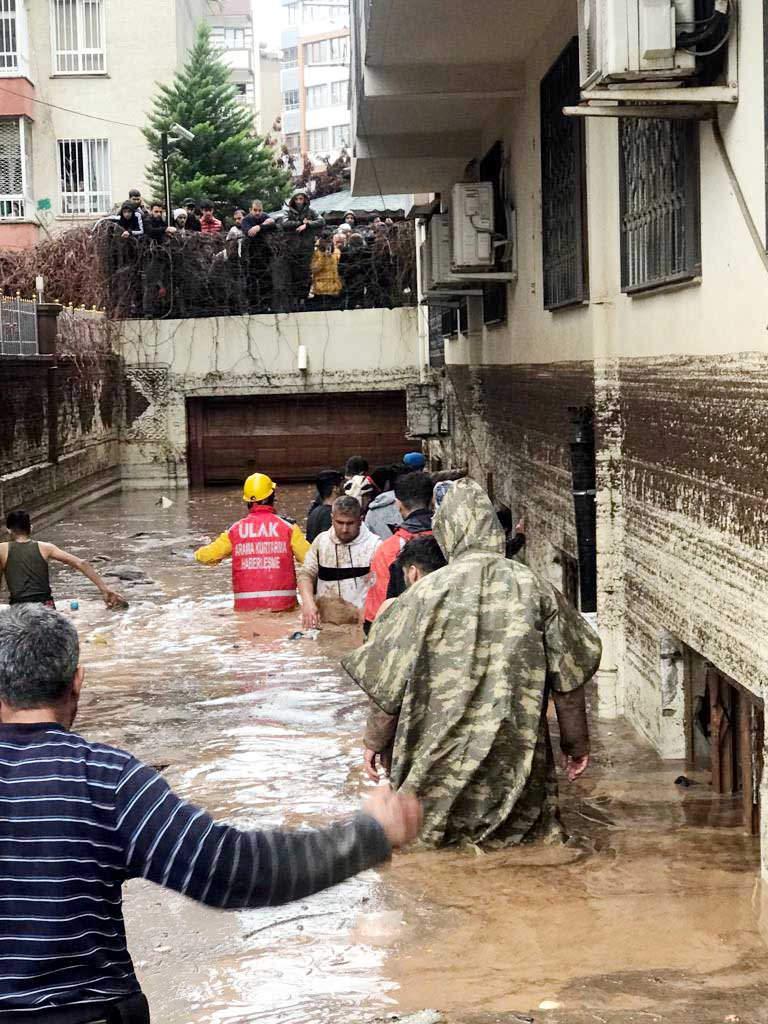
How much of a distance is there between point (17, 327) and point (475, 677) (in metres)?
15.6

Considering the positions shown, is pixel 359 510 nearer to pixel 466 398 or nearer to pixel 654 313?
pixel 654 313

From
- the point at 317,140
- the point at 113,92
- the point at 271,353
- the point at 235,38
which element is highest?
the point at 235,38

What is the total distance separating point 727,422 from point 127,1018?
12.9 feet

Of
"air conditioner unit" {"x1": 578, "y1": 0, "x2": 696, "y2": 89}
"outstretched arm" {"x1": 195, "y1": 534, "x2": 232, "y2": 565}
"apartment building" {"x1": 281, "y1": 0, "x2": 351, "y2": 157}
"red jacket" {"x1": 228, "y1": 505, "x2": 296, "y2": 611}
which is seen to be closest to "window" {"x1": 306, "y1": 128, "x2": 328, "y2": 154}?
"apartment building" {"x1": 281, "y1": 0, "x2": 351, "y2": 157}

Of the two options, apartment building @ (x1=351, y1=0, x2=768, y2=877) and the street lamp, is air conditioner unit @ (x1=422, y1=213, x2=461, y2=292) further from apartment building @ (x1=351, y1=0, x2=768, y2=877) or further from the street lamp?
the street lamp

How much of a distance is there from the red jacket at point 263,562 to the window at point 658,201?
440 cm

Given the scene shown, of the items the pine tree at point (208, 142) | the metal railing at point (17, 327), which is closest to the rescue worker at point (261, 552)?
the metal railing at point (17, 327)

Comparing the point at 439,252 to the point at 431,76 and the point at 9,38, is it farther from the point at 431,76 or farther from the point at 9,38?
the point at 9,38

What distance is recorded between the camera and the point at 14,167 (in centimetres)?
3759

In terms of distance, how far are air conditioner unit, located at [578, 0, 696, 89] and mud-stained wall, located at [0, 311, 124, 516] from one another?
1414 cm

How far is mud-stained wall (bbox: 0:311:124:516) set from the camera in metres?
20.1

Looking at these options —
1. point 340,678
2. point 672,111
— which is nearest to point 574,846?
point 672,111

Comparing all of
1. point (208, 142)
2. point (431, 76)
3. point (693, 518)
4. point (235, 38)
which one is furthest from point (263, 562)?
point (235, 38)

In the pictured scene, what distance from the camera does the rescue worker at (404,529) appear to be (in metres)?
8.45
